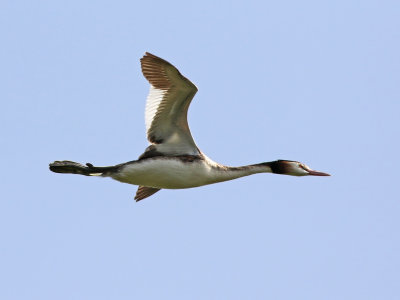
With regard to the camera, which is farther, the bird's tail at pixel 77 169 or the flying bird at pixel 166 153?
the bird's tail at pixel 77 169

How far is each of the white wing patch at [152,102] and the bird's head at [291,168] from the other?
292 centimetres

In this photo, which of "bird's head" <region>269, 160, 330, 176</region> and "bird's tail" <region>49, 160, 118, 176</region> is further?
"bird's head" <region>269, 160, 330, 176</region>

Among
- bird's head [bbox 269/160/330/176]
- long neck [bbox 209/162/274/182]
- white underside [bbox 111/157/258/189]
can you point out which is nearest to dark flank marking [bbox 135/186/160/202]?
white underside [bbox 111/157/258/189]

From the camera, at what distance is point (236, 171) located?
17656 millimetres

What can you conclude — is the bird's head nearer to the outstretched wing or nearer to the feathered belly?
the feathered belly

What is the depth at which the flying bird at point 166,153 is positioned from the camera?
1666cm

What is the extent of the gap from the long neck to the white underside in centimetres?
2

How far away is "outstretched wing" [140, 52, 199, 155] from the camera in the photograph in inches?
649

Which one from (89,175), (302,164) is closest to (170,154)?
(89,175)

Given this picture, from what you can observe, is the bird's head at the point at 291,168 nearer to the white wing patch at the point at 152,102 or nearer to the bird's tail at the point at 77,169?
the white wing patch at the point at 152,102

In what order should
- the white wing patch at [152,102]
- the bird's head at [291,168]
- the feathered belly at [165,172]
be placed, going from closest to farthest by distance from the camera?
the white wing patch at [152,102]
the feathered belly at [165,172]
the bird's head at [291,168]

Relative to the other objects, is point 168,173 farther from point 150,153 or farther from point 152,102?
point 152,102

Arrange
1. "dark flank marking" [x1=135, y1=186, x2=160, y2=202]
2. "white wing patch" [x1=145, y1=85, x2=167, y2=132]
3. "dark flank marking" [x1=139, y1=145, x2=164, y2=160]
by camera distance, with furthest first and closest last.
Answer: "dark flank marking" [x1=135, y1=186, x2=160, y2=202] < "dark flank marking" [x1=139, y1=145, x2=164, y2=160] < "white wing patch" [x1=145, y1=85, x2=167, y2=132]

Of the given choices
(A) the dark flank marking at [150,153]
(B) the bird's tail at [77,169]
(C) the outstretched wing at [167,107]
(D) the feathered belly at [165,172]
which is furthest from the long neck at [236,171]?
(B) the bird's tail at [77,169]
